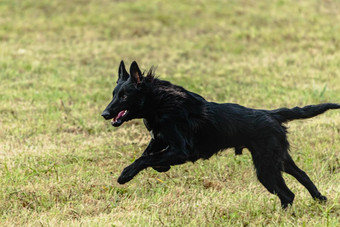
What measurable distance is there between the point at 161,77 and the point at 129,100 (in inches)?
325

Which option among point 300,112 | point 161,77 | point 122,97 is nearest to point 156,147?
point 122,97

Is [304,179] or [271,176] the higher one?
[271,176]

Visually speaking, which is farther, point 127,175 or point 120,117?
point 120,117

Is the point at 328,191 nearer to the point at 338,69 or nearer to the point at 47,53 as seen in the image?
the point at 338,69

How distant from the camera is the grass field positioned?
551 cm

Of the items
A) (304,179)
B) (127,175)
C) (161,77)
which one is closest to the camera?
(127,175)

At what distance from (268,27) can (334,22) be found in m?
2.31

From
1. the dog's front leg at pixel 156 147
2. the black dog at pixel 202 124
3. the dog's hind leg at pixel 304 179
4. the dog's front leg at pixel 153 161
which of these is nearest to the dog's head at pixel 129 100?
the black dog at pixel 202 124

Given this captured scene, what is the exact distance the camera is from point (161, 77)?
13695 mm

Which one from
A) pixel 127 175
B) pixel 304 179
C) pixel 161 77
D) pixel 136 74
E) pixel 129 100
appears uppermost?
pixel 136 74

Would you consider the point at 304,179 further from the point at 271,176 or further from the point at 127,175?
the point at 127,175

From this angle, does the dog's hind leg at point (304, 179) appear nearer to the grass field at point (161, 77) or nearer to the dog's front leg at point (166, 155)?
the grass field at point (161, 77)

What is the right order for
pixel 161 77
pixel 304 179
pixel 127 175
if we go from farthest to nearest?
pixel 161 77
pixel 304 179
pixel 127 175

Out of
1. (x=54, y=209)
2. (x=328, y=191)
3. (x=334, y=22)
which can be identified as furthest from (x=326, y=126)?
(x=334, y=22)
